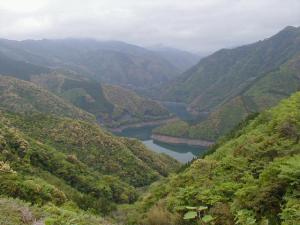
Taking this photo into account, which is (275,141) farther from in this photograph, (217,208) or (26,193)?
(26,193)

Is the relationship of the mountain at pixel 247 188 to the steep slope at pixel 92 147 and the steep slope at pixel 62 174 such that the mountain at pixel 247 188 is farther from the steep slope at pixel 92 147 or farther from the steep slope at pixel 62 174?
the steep slope at pixel 92 147

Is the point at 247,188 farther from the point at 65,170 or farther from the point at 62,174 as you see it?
the point at 65,170

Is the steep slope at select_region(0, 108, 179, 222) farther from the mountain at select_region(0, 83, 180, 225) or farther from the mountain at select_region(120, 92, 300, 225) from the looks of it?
the mountain at select_region(120, 92, 300, 225)

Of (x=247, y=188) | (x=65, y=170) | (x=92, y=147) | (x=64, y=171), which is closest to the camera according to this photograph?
(x=247, y=188)

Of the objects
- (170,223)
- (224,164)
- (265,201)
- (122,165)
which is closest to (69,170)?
(122,165)

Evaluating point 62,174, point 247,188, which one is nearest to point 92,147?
point 62,174

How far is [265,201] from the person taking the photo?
1820cm

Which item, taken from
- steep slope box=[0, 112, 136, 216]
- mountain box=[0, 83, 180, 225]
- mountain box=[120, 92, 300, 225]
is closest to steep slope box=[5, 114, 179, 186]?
mountain box=[0, 83, 180, 225]

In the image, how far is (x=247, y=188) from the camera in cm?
1936

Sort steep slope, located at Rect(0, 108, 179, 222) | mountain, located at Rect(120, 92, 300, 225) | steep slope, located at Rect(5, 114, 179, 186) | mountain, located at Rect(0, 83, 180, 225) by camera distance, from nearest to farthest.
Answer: mountain, located at Rect(120, 92, 300, 225) < mountain, located at Rect(0, 83, 180, 225) < steep slope, located at Rect(0, 108, 179, 222) < steep slope, located at Rect(5, 114, 179, 186)

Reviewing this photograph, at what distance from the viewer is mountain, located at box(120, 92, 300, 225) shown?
17.3 m

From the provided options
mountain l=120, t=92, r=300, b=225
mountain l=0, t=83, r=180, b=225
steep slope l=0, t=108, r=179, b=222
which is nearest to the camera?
mountain l=120, t=92, r=300, b=225

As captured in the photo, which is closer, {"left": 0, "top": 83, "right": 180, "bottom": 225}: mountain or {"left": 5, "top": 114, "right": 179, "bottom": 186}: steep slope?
{"left": 0, "top": 83, "right": 180, "bottom": 225}: mountain

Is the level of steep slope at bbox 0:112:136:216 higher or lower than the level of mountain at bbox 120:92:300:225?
lower
